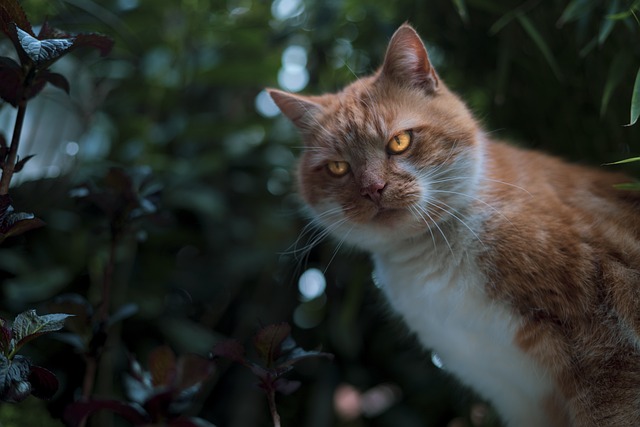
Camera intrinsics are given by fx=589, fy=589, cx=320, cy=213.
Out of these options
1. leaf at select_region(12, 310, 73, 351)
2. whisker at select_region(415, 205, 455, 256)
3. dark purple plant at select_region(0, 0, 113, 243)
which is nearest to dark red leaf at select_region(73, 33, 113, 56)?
dark purple plant at select_region(0, 0, 113, 243)

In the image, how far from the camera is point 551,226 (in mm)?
1209

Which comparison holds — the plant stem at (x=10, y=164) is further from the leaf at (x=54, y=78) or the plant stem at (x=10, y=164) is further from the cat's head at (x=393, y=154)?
the cat's head at (x=393, y=154)

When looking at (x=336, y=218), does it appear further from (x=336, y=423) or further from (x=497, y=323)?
(x=336, y=423)

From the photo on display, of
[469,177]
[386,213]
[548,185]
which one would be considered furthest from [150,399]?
[548,185]

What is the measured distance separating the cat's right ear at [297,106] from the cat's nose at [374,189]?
0.31 metres

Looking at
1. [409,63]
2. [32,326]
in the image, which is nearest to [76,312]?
[32,326]

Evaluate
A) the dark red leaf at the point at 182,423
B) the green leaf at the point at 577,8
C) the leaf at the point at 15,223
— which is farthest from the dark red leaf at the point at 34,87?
the green leaf at the point at 577,8

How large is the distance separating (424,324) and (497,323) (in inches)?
8.0

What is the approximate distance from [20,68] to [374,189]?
682mm

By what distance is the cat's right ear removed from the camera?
144 centimetres

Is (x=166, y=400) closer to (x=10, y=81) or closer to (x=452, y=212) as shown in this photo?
(x=10, y=81)

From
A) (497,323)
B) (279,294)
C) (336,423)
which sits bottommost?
(336,423)

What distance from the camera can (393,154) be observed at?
1289 mm

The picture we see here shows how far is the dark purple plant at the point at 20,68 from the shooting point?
868 millimetres
